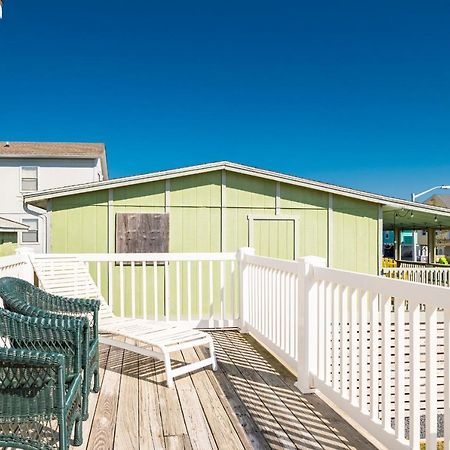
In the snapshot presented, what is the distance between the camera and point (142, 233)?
293 inches

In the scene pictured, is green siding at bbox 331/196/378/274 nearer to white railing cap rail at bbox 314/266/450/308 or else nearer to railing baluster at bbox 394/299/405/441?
white railing cap rail at bbox 314/266/450/308

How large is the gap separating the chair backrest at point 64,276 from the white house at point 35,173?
1380 cm

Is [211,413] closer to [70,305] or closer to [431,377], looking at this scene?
[70,305]

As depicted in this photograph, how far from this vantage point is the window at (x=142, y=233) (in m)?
7.34

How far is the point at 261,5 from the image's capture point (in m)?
13.7

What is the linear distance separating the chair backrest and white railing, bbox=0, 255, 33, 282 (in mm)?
109

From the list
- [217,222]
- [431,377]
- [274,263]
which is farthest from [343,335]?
[217,222]

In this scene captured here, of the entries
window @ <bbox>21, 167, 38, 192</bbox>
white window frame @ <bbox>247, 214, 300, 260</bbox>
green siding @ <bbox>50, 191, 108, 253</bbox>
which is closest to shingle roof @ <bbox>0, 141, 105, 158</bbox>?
window @ <bbox>21, 167, 38, 192</bbox>

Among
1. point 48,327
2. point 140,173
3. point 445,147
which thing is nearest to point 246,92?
point 445,147

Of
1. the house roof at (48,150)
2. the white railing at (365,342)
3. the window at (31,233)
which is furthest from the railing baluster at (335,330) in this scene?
the house roof at (48,150)

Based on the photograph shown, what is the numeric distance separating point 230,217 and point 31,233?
13086 millimetres

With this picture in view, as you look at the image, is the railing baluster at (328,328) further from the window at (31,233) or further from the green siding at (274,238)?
the window at (31,233)

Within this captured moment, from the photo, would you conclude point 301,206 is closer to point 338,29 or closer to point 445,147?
point 338,29

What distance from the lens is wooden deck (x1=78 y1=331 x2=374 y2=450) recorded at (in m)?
2.29
